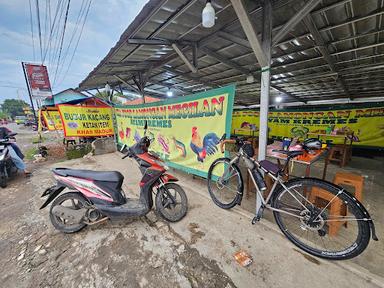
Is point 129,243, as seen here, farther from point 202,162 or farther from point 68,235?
point 202,162

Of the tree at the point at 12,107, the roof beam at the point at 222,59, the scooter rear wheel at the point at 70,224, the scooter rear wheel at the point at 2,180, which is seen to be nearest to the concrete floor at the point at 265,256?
the scooter rear wheel at the point at 70,224

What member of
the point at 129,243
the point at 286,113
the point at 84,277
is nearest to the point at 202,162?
the point at 129,243

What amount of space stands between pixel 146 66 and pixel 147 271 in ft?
15.3

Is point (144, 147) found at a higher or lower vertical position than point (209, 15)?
lower

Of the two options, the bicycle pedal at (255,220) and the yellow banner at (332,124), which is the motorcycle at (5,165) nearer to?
the bicycle pedal at (255,220)

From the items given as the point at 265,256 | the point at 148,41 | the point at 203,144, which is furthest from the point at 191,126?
the point at 265,256

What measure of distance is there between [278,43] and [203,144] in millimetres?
2385

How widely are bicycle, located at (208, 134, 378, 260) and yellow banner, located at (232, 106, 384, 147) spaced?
463 centimetres

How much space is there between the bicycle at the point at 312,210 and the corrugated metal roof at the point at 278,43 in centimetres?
172

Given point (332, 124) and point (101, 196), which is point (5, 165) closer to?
point (101, 196)

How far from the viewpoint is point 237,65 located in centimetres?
423

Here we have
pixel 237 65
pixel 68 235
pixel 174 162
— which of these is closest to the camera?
pixel 68 235

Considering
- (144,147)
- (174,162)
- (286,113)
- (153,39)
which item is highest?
(153,39)

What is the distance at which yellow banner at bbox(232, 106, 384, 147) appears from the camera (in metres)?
5.48
